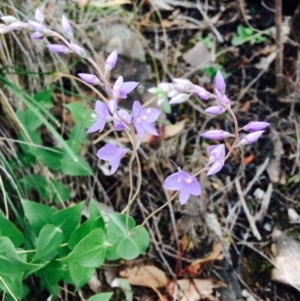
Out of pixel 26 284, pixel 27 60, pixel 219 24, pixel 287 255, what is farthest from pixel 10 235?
pixel 219 24

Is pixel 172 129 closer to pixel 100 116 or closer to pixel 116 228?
pixel 116 228

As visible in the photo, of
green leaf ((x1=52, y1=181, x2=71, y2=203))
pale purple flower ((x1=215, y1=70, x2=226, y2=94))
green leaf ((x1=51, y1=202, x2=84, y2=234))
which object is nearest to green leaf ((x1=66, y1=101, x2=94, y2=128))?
green leaf ((x1=52, y1=181, x2=71, y2=203))

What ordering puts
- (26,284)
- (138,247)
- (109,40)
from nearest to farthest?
(138,247), (26,284), (109,40)

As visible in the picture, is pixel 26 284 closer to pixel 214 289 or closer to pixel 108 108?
pixel 214 289

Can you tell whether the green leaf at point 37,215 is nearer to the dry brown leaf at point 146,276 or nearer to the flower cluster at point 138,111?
the dry brown leaf at point 146,276

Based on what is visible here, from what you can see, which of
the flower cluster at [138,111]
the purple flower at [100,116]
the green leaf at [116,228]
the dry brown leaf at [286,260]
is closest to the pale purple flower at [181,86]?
the flower cluster at [138,111]

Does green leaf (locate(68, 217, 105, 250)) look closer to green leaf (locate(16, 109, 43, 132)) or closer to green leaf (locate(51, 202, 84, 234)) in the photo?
green leaf (locate(51, 202, 84, 234))
